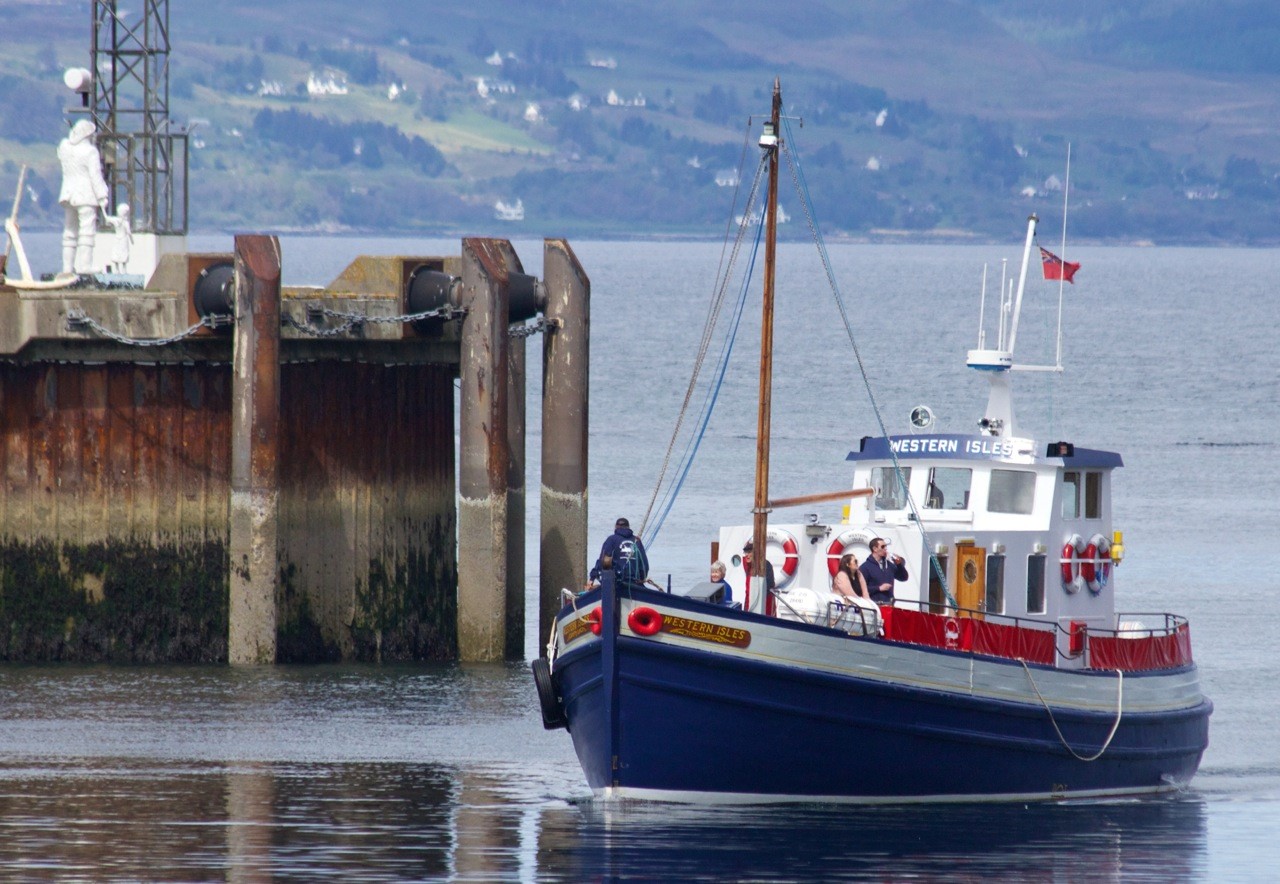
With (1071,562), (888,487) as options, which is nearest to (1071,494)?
(1071,562)

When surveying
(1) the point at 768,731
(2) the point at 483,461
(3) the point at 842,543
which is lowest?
(1) the point at 768,731

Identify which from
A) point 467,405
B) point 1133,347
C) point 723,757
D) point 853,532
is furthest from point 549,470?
point 1133,347

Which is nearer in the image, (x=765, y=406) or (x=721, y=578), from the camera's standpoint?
(x=765, y=406)

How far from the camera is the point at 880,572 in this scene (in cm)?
2141

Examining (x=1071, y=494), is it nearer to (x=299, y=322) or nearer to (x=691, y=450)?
(x=299, y=322)

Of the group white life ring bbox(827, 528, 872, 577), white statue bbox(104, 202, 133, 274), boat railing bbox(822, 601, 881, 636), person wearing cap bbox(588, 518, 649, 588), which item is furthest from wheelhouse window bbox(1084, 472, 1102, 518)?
white statue bbox(104, 202, 133, 274)

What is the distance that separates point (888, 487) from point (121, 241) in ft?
40.7

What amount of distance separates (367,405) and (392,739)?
14.7 feet

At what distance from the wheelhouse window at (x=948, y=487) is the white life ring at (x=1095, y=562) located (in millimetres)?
1465

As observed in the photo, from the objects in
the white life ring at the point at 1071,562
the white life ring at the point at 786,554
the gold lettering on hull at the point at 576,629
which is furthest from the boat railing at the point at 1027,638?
the gold lettering on hull at the point at 576,629

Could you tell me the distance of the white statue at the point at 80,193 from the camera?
97.0 feet

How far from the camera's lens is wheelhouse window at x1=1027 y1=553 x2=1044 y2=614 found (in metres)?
23.7

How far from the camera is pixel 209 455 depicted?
25094mm

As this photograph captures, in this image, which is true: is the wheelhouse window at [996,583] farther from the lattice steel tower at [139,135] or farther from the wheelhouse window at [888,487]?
the lattice steel tower at [139,135]
